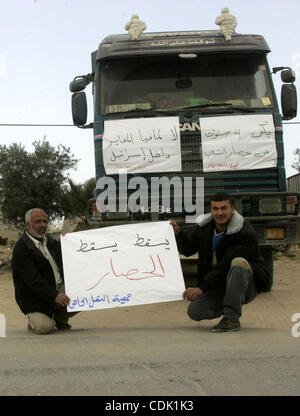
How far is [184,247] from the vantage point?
246 inches

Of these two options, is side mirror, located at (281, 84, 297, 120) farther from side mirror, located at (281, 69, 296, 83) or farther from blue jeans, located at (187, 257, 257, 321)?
blue jeans, located at (187, 257, 257, 321)

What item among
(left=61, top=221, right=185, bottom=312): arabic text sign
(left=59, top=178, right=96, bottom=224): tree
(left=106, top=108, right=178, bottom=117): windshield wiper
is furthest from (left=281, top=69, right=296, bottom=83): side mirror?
(left=59, top=178, right=96, bottom=224): tree

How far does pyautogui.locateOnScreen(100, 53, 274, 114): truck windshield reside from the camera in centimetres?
906

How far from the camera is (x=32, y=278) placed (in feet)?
19.3

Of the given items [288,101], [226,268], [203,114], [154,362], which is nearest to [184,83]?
[203,114]

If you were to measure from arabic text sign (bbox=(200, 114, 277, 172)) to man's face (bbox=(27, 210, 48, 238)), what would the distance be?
11.4 feet

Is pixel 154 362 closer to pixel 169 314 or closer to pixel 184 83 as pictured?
pixel 169 314

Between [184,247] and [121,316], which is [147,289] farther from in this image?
[121,316]

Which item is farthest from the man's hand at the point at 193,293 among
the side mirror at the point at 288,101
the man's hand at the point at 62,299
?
the side mirror at the point at 288,101

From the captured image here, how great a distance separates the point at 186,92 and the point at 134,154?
4.06 ft

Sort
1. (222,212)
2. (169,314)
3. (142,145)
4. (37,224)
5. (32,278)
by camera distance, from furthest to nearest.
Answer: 1. (142,145)
2. (169,314)
3. (37,224)
4. (32,278)
5. (222,212)

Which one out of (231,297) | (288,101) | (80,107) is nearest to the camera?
(231,297)

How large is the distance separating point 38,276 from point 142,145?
11.7ft
